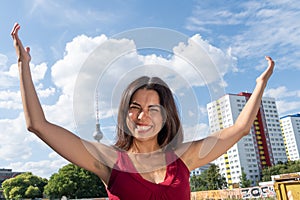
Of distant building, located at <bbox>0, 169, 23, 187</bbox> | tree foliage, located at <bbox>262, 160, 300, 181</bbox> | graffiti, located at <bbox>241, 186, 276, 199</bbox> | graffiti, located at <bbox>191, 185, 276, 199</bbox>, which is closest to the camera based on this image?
graffiti, located at <bbox>241, 186, 276, 199</bbox>

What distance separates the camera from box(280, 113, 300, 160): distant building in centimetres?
12788

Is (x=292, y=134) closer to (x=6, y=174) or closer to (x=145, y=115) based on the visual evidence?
(x=6, y=174)

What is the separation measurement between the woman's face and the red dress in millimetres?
157

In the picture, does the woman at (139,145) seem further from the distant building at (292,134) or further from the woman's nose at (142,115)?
the distant building at (292,134)

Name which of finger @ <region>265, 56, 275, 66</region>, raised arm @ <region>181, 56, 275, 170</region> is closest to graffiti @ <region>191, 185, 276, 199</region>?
finger @ <region>265, 56, 275, 66</region>

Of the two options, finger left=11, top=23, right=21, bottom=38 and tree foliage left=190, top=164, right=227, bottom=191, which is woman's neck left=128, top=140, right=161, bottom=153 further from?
tree foliage left=190, top=164, right=227, bottom=191

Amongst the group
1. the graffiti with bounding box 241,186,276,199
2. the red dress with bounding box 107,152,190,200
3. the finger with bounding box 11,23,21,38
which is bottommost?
the red dress with bounding box 107,152,190,200

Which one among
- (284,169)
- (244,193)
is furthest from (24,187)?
(284,169)

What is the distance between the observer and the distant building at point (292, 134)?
128 metres

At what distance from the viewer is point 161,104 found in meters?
1.62

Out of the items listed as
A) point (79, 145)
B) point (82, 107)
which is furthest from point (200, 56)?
point (79, 145)

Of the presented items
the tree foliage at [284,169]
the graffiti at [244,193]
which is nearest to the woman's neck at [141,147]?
the graffiti at [244,193]

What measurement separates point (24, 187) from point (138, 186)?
218ft

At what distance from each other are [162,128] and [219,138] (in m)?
0.37
